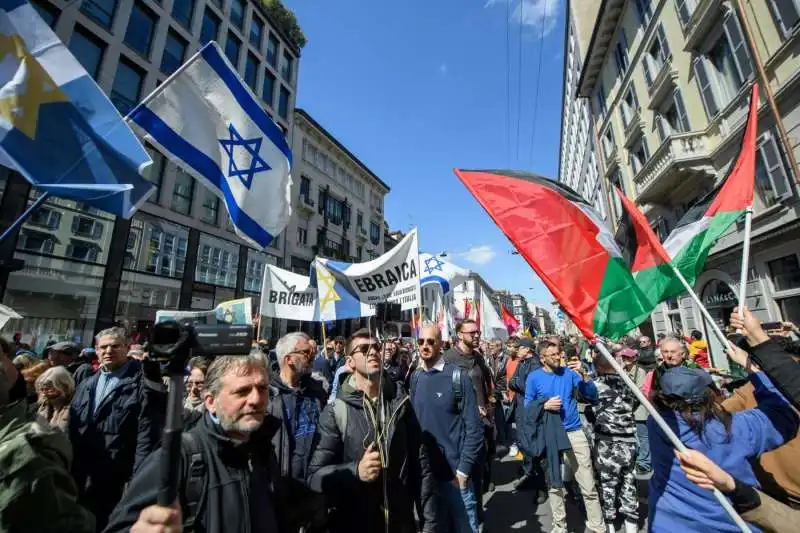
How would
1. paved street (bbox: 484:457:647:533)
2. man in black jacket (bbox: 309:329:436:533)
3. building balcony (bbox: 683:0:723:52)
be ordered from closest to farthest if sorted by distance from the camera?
man in black jacket (bbox: 309:329:436:533)
paved street (bbox: 484:457:647:533)
building balcony (bbox: 683:0:723:52)

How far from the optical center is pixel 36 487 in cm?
108

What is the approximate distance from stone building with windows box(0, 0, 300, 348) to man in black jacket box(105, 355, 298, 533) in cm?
1396

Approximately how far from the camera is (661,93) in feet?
49.9

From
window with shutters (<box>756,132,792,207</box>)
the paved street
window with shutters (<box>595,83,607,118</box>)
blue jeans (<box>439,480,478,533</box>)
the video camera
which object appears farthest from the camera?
window with shutters (<box>595,83,607,118</box>)

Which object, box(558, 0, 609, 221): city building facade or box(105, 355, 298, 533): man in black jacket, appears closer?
box(105, 355, 298, 533): man in black jacket

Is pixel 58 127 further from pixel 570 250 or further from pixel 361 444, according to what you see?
pixel 570 250

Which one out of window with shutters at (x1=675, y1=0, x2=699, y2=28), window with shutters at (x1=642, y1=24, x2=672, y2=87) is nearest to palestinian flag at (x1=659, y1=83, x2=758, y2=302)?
window with shutters at (x1=675, y1=0, x2=699, y2=28)

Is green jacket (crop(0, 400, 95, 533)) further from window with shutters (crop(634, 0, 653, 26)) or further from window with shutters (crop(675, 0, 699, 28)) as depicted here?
window with shutters (crop(634, 0, 653, 26))

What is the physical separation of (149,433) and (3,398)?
1.72 m

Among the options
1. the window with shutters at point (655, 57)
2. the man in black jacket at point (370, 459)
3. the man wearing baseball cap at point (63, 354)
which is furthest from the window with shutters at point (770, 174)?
the man wearing baseball cap at point (63, 354)

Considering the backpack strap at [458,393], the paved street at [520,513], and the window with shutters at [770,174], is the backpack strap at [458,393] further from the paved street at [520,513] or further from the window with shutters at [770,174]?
the window with shutters at [770,174]

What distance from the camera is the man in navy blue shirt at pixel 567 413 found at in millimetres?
4055

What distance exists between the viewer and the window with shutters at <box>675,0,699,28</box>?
13.0m

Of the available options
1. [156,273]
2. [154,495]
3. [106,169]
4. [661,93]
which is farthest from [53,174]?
[661,93]
